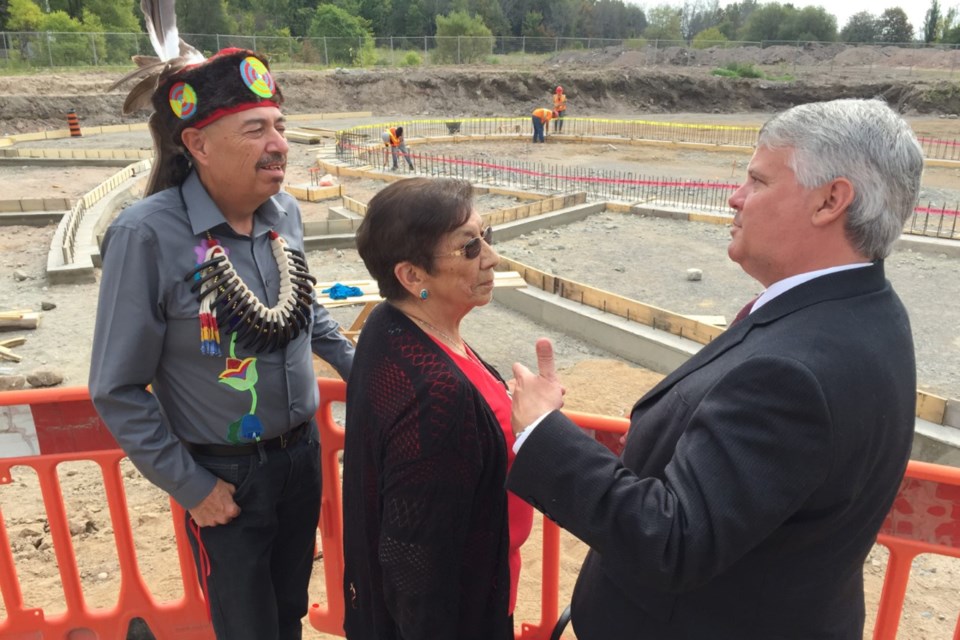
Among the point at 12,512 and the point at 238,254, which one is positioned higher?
the point at 238,254

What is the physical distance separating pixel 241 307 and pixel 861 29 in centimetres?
8680

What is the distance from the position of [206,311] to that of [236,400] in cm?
Result: 31

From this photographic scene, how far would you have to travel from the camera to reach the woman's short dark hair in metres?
1.82

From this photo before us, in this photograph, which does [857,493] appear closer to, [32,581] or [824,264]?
[824,264]

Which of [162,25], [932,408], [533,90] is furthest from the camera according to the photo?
[533,90]

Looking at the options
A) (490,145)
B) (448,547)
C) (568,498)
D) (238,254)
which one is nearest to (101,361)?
(238,254)

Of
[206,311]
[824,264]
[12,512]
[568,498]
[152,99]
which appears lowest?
[12,512]

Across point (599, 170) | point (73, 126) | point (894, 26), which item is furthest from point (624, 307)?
point (894, 26)

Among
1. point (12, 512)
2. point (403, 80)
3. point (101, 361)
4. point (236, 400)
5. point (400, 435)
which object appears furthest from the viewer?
point (403, 80)

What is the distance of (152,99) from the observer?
7.47 feet

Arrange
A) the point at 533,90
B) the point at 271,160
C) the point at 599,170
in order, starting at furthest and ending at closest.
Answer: the point at 533,90 < the point at 599,170 < the point at 271,160

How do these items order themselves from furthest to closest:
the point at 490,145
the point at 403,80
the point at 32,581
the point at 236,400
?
the point at 403,80 < the point at 490,145 < the point at 32,581 < the point at 236,400

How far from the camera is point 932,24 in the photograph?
6794 cm

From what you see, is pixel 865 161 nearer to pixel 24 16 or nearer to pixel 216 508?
pixel 216 508
